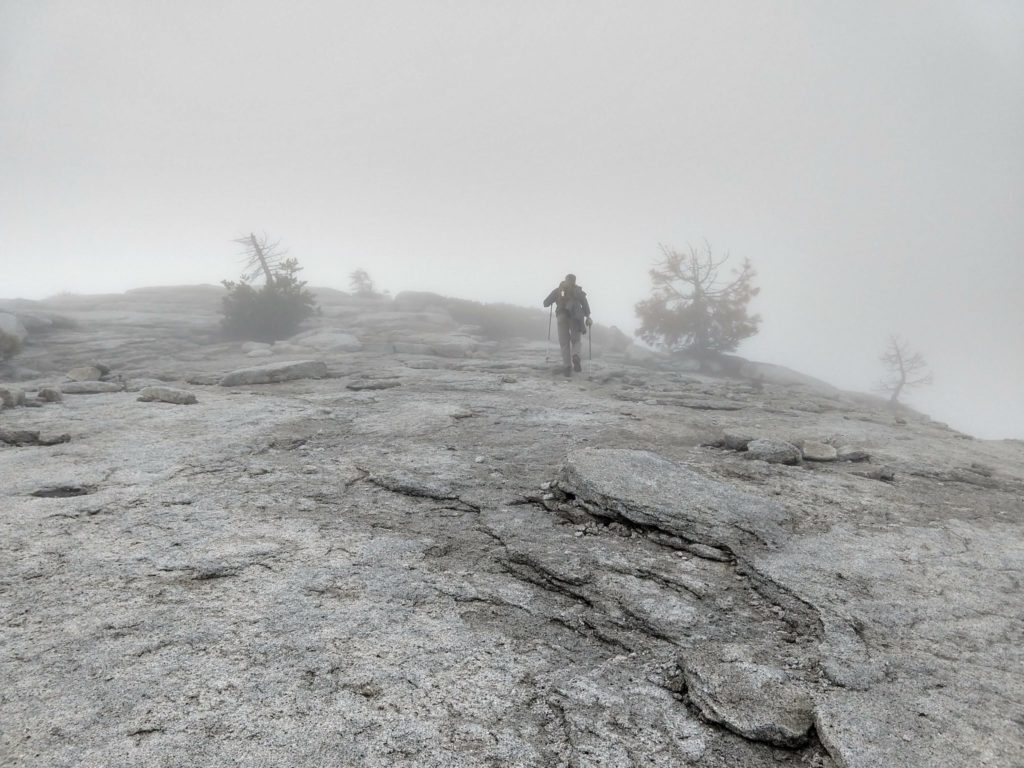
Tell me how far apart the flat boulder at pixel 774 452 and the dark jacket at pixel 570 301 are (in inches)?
322

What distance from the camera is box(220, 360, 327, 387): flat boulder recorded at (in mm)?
11484

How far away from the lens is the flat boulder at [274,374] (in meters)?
11.5

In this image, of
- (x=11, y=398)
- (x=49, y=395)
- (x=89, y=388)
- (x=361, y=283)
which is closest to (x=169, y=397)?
(x=49, y=395)

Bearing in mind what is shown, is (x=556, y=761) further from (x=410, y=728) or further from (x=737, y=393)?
(x=737, y=393)

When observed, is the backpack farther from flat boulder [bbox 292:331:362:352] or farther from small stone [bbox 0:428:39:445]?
small stone [bbox 0:428:39:445]

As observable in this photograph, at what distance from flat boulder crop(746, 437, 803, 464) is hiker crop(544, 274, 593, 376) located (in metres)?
7.86

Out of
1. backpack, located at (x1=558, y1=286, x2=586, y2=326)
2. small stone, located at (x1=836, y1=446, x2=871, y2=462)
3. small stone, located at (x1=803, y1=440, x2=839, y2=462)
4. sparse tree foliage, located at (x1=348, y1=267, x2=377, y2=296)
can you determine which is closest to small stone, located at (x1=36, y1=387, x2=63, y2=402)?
backpack, located at (x1=558, y1=286, x2=586, y2=326)

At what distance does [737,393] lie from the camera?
1487 cm

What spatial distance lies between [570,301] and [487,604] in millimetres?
11964

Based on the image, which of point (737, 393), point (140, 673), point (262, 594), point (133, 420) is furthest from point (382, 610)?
point (737, 393)

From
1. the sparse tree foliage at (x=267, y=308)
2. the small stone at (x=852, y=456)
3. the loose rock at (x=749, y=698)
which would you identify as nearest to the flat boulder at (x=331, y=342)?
the sparse tree foliage at (x=267, y=308)

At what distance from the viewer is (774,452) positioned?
23.6 feet

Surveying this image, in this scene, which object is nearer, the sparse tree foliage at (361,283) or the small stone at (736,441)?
the small stone at (736,441)

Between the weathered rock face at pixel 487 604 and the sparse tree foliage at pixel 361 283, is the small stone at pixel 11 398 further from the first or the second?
the sparse tree foliage at pixel 361 283
